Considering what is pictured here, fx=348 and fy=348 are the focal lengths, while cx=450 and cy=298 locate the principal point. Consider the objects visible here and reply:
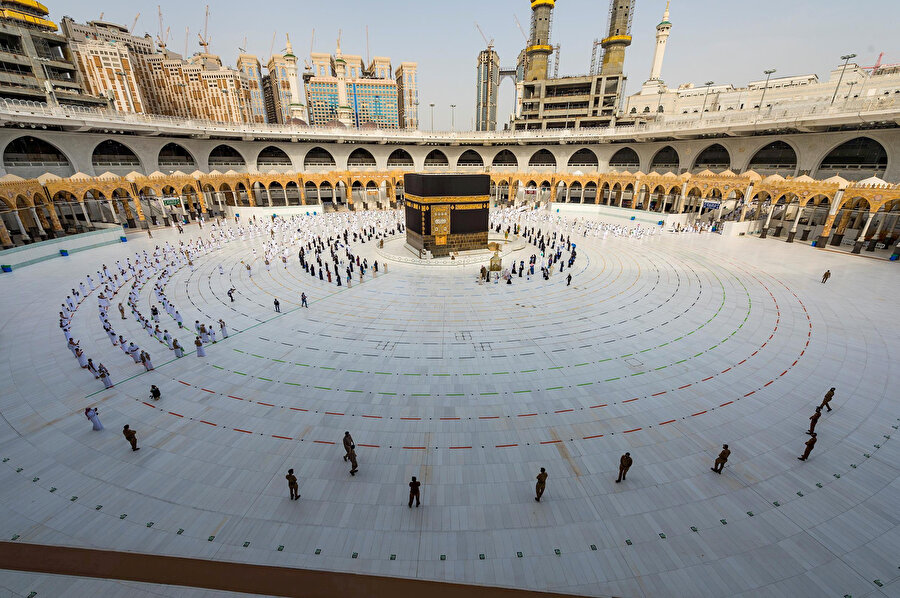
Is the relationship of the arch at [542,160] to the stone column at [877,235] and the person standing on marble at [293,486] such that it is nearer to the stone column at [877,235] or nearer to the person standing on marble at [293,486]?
the stone column at [877,235]

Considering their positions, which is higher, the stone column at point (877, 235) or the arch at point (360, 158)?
the arch at point (360, 158)

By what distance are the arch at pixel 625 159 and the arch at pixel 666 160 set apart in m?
2.04

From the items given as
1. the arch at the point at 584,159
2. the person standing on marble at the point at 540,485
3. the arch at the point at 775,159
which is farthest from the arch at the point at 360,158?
the person standing on marble at the point at 540,485

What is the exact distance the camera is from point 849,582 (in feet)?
19.6

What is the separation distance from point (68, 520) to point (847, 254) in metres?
42.6

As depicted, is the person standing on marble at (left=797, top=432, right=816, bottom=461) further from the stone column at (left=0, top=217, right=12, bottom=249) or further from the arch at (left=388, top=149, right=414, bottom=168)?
the arch at (left=388, top=149, right=414, bottom=168)

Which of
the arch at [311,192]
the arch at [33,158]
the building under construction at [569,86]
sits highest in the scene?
the building under construction at [569,86]

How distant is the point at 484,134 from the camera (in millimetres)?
52906

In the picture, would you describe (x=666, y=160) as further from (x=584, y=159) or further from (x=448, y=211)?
(x=448, y=211)

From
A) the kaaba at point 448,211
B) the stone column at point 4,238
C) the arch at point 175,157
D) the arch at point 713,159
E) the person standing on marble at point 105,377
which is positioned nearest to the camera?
the person standing on marble at point 105,377

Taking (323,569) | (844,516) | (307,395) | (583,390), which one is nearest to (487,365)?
(583,390)

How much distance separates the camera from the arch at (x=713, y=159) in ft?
134

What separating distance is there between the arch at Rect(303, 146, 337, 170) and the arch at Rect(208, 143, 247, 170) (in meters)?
8.39

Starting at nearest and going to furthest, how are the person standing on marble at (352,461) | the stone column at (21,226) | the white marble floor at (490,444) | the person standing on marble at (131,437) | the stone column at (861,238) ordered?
the white marble floor at (490,444), the person standing on marble at (352,461), the person standing on marble at (131,437), the stone column at (861,238), the stone column at (21,226)
